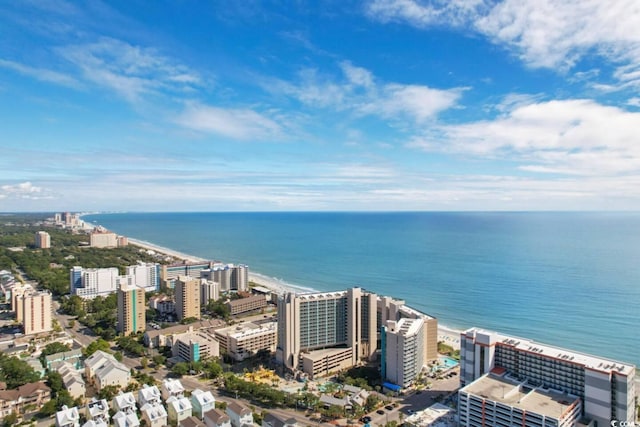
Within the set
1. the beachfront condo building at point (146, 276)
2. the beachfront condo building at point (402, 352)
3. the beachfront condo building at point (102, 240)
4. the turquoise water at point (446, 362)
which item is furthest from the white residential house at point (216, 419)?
the beachfront condo building at point (102, 240)

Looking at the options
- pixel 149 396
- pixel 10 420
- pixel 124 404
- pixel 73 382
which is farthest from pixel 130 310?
pixel 124 404

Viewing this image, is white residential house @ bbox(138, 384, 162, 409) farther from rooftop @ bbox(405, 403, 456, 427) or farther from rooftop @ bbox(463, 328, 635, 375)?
rooftop @ bbox(463, 328, 635, 375)

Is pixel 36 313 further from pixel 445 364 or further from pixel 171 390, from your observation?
pixel 445 364

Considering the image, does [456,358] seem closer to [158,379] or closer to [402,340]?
[402,340]

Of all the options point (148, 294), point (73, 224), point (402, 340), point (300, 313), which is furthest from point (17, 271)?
point (73, 224)

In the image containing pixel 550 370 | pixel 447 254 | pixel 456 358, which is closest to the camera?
pixel 550 370

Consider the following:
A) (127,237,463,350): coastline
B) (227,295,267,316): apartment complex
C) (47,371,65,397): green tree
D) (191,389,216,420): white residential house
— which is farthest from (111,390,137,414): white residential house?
(127,237,463,350): coastline
